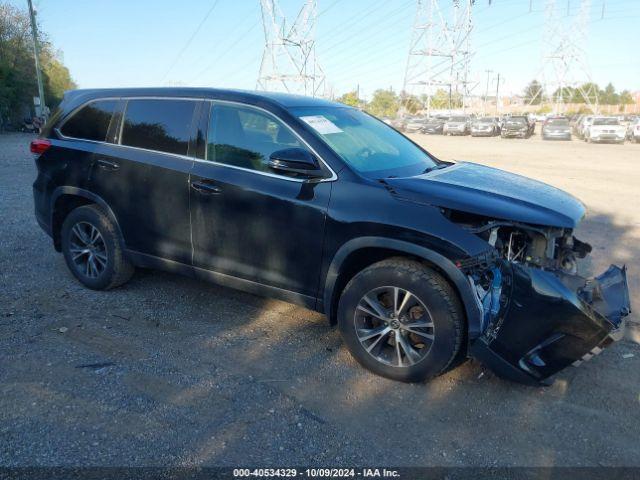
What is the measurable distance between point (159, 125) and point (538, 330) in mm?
3256

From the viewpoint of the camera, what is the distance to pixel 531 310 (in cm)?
293

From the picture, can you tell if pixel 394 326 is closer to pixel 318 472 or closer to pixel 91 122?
pixel 318 472

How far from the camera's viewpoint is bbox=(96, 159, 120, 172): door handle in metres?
4.37

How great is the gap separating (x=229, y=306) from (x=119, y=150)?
5.40 feet

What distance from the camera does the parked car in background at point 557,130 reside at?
3484 cm

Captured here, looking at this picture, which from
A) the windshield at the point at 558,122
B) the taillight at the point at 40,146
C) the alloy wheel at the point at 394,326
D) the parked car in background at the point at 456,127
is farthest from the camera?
the parked car in background at the point at 456,127

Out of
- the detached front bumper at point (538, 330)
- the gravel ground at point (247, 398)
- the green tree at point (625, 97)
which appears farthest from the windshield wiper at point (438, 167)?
the green tree at point (625, 97)

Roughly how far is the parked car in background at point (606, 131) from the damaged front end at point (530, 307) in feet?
108

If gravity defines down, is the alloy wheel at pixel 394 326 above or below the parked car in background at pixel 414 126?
below

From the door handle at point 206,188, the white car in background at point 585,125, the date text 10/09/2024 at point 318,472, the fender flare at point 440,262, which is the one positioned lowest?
the date text 10/09/2024 at point 318,472

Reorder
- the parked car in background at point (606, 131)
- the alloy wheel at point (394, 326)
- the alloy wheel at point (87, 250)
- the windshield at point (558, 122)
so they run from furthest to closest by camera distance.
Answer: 1. the windshield at point (558, 122)
2. the parked car in background at point (606, 131)
3. the alloy wheel at point (87, 250)
4. the alloy wheel at point (394, 326)

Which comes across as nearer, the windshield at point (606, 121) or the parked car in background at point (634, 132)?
the windshield at point (606, 121)

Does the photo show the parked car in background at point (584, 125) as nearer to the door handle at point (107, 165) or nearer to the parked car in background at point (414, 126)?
the parked car in background at point (414, 126)

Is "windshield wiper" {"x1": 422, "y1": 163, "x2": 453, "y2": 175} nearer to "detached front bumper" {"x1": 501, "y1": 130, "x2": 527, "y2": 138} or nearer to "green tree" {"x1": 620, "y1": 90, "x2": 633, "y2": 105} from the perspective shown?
"detached front bumper" {"x1": 501, "y1": 130, "x2": 527, "y2": 138}
